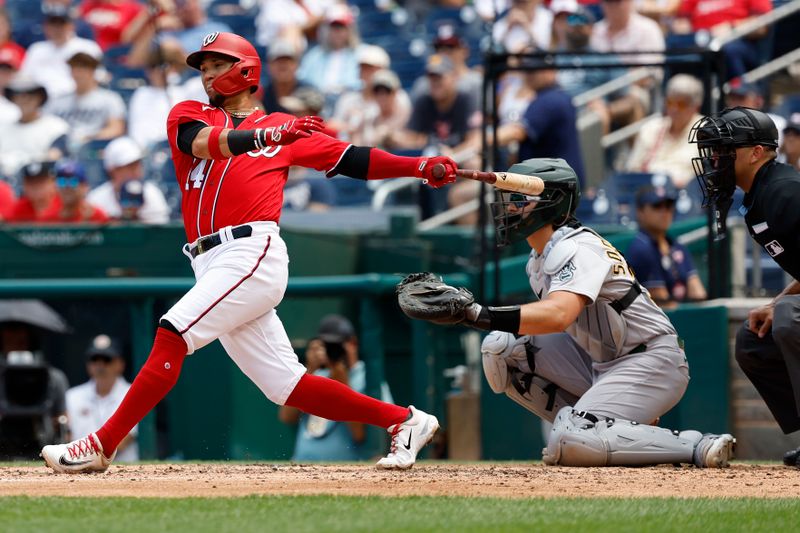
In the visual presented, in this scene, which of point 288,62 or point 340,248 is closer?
point 340,248

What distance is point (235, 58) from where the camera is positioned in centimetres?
511

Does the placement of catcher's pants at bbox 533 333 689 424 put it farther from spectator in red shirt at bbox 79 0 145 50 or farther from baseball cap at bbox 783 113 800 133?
spectator in red shirt at bbox 79 0 145 50

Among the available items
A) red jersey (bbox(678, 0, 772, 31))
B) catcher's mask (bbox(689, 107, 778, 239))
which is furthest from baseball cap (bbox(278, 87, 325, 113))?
catcher's mask (bbox(689, 107, 778, 239))

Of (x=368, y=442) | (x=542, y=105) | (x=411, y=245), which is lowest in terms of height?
(x=368, y=442)

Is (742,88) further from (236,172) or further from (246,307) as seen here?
(246,307)

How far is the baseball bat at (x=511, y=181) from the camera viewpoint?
4875mm

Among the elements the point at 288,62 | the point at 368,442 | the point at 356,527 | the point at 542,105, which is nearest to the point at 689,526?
the point at 356,527

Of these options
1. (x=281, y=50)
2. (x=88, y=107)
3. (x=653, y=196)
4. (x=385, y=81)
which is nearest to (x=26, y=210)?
(x=88, y=107)

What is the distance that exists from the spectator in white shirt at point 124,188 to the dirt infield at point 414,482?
413cm

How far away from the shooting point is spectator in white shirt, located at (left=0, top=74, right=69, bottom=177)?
11156 mm

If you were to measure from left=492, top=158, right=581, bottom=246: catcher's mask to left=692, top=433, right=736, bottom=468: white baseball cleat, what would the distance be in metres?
1.05

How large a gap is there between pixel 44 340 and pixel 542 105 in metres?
3.46

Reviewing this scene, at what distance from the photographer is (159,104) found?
11.4m

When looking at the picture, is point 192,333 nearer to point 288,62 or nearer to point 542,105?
point 542,105
